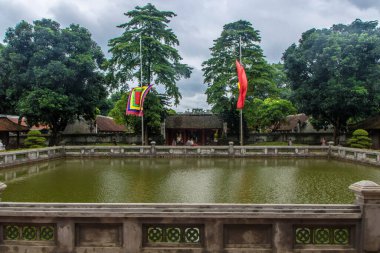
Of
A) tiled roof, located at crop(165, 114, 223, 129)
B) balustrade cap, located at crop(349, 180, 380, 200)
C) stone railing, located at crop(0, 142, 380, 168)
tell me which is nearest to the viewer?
balustrade cap, located at crop(349, 180, 380, 200)

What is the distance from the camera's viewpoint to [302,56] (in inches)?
1243

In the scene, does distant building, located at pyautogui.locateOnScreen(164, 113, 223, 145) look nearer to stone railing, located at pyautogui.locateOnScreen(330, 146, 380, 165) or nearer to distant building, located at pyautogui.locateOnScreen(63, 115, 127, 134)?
distant building, located at pyautogui.locateOnScreen(63, 115, 127, 134)

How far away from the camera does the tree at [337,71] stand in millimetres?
28844

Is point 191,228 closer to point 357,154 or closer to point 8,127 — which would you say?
point 357,154

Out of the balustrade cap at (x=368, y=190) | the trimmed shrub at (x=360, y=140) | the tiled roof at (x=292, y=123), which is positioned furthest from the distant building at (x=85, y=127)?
the balustrade cap at (x=368, y=190)

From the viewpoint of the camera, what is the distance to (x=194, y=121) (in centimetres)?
4141

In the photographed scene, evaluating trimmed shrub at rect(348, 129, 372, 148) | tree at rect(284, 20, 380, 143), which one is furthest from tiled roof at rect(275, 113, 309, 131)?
trimmed shrub at rect(348, 129, 372, 148)

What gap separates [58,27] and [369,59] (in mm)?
30887

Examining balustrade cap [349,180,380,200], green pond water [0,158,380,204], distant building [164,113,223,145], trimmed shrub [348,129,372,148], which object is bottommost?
green pond water [0,158,380,204]

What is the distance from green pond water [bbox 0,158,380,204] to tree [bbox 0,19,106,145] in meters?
12.5

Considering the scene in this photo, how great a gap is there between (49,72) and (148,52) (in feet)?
31.9

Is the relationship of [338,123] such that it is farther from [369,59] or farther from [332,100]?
[369,59]

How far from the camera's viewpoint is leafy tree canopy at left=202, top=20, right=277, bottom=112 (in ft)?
113

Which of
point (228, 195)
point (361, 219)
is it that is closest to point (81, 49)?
point (228, 195)
